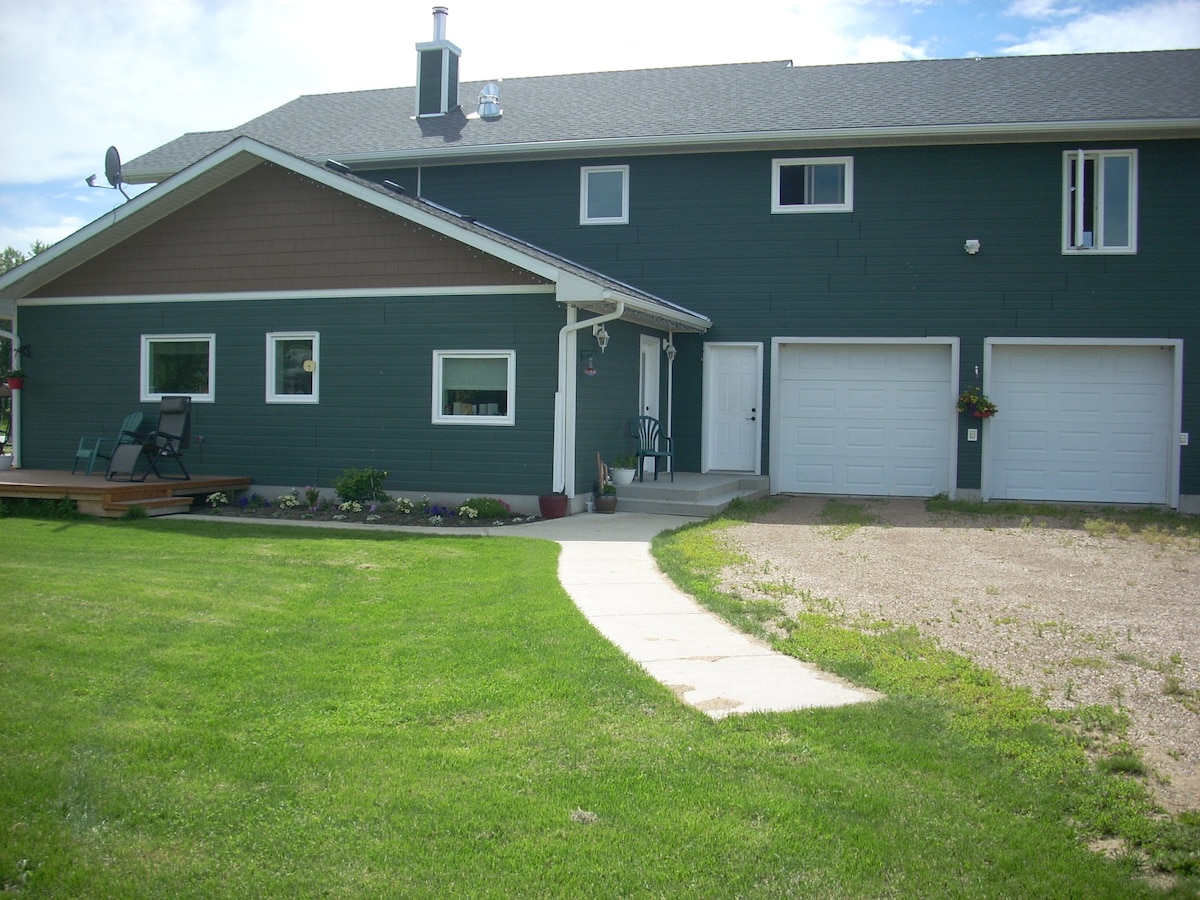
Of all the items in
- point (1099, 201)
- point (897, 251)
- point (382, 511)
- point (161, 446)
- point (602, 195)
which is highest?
point (602, 195)

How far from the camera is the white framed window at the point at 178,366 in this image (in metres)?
14.0

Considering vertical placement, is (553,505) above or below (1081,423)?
below

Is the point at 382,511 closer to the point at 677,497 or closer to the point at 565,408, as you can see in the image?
the point at 565,408

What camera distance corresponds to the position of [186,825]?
3541mm

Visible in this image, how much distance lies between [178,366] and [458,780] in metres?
11.7

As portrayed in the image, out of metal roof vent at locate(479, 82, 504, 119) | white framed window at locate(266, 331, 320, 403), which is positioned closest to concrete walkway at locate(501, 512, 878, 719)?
white framed window at locate(266, 331, 320, 403)

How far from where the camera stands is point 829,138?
48.1ft

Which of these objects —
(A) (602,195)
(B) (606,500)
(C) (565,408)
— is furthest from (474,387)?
(A) (602,195)

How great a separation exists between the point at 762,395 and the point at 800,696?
10679 mm

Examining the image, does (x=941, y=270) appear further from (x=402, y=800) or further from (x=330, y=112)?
(x=402, y=800)

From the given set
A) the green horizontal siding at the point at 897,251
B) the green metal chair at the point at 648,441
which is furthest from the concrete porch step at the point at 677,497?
A: the green horizontal siding at the point at 897,251

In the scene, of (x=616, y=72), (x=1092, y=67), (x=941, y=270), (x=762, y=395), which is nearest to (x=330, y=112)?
(x=616, y=72)

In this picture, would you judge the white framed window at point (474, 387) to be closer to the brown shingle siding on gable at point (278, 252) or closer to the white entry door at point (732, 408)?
the brown shingle siding on gable at point (278, 252)

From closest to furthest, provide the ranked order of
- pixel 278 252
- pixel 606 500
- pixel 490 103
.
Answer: pixel 606 500 → pixel 278 252 → pixel 490 103
